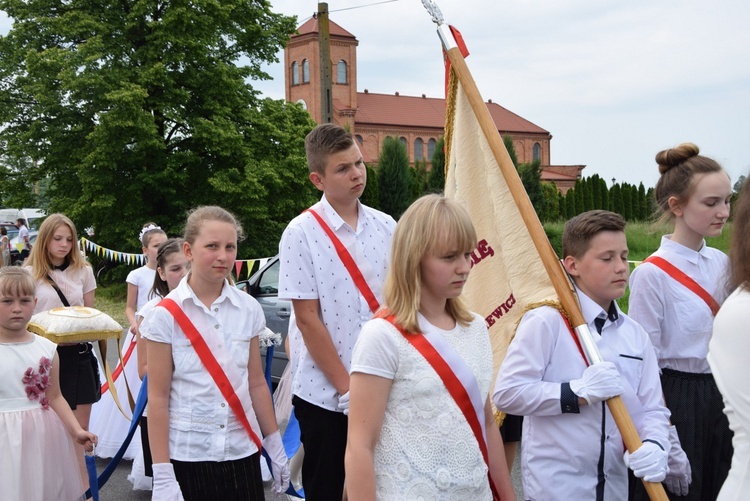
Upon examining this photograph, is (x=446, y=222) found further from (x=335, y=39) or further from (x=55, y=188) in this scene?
(x=335, y=39)

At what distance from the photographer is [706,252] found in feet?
13.1

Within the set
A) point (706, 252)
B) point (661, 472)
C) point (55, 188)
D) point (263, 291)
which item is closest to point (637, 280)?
point (706, 252)

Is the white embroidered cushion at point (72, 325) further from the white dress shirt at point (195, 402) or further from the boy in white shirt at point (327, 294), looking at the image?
the boy in white shirt at point (327, 294)

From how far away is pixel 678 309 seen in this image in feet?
12.6

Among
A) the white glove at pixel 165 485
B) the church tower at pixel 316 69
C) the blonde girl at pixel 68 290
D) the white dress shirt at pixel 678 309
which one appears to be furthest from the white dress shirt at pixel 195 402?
the church tower at pixel 316 69

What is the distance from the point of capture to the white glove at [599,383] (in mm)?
2938

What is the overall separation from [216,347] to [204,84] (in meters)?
28.6

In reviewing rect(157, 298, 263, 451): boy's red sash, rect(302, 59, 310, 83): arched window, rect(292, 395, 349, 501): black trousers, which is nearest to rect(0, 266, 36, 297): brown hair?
rect(157, 298, 263, 451): boy's red sash

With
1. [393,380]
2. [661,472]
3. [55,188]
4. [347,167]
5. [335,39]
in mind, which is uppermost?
[335,39]

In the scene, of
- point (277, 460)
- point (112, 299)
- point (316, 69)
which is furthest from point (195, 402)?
point (316, 69)

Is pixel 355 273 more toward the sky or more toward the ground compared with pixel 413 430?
more toward the sky

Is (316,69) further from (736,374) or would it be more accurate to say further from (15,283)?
(736,374)

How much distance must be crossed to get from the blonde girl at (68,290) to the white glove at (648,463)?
4170 mm

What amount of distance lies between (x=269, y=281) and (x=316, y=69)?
232 ft
